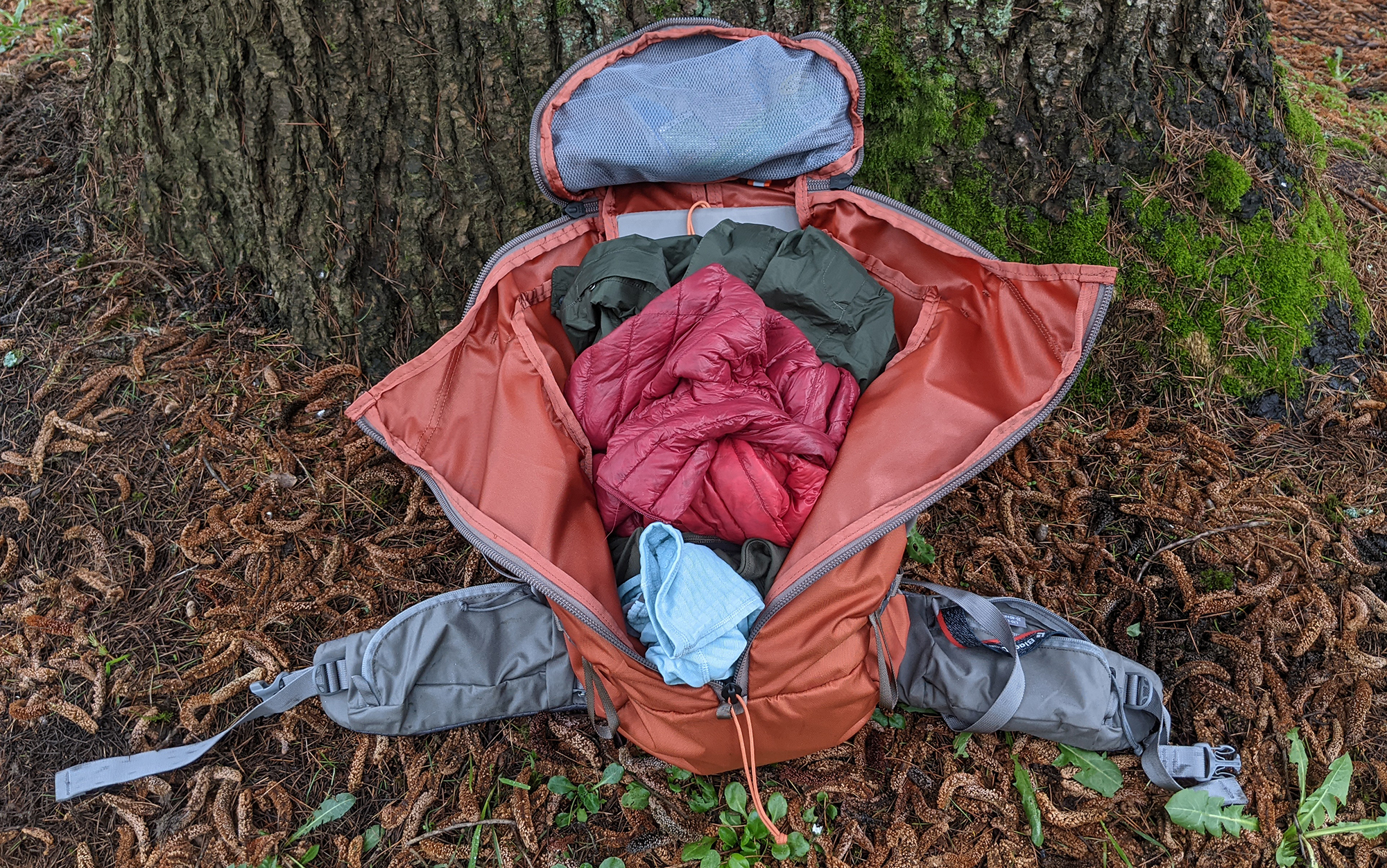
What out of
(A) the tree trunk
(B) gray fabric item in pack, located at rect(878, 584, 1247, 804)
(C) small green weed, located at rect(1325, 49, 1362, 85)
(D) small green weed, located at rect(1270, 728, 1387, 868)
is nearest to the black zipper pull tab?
(A) the tree trunk

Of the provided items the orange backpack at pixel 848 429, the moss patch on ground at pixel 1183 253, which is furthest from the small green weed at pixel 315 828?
the moss patch on ground at pixel 1183 253

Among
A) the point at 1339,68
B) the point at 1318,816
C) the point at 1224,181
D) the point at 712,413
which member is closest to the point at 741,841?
the point at 712,413

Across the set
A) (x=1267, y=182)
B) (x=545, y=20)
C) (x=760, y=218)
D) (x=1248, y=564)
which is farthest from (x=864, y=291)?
(x=1267, y=182)

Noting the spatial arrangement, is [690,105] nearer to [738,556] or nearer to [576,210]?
[576,210]

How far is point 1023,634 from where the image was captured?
2.22 meters

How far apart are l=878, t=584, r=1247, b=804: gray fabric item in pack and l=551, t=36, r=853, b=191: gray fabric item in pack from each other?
4.54 ft

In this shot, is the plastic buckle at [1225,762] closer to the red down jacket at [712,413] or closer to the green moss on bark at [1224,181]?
the red down jacket at [712,413]

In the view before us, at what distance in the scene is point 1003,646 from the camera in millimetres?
2137

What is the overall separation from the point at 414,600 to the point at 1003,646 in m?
1.72

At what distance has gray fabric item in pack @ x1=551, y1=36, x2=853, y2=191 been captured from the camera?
227 cm

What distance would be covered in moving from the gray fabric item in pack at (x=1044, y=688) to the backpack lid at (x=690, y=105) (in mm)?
1397

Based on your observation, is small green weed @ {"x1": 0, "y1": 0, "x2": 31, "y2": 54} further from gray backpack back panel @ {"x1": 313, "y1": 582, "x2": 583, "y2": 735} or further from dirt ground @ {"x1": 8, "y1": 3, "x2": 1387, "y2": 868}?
gray backpack back panel @ {"x1": 313, "y1": 582, "x2": 583, "y2": 735}

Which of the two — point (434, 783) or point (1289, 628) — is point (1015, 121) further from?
point (434, 783)

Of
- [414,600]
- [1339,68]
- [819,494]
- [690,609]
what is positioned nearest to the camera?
[690,609]
